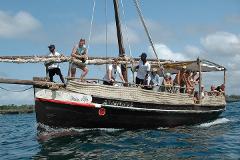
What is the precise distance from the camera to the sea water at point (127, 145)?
39.3ft

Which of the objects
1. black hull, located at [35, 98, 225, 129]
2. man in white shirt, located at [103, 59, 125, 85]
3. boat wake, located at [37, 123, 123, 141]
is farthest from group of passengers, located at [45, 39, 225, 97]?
boat wake, located at [37, 123, 123, 141]

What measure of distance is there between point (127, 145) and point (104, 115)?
9.55 ft

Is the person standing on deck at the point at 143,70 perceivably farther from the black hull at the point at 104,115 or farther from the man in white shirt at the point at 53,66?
the man in white shirt at the point at 53,66

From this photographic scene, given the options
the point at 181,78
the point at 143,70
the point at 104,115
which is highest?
the point at 143,70

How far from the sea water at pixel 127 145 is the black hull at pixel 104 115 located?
0.96ft

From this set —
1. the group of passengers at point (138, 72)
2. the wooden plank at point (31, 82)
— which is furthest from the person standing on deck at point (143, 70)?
the wooden plank at point (31, 82)

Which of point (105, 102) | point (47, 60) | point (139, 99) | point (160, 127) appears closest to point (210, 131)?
point (160, 127)

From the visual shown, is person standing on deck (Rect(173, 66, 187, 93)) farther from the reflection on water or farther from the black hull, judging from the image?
the reflection on water

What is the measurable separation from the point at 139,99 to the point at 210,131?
11.5 ft

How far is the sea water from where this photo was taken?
11969mm

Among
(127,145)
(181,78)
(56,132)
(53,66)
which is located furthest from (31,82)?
(181,78)

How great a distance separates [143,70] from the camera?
1838cm

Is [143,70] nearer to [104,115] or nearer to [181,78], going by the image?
[104,115]

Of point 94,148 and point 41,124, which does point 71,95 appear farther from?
point 94,148
